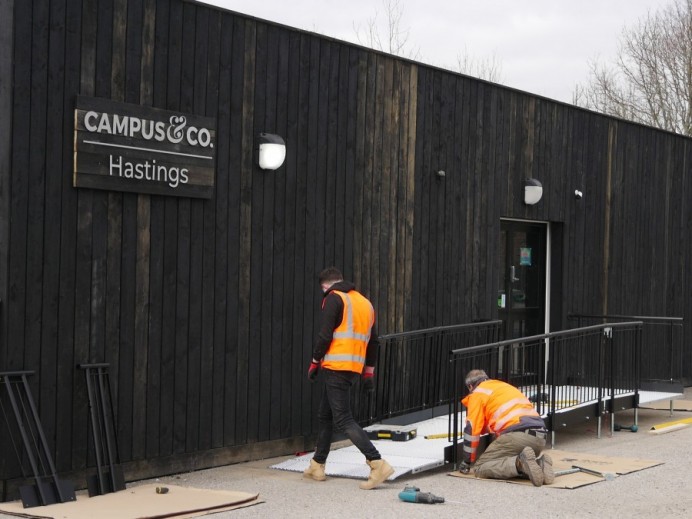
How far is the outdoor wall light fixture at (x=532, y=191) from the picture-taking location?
14703 millimetres

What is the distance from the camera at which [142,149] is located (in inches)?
384

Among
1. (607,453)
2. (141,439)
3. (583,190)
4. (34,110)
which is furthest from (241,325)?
(583,190)

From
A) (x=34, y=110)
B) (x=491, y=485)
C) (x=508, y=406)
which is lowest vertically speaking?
(x=491, y=485)

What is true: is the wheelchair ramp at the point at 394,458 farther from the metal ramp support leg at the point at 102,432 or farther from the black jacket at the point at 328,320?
the metal ramp support leg at the point at 102,432

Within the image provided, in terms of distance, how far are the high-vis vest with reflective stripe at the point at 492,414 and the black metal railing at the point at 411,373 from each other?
1.85 meters

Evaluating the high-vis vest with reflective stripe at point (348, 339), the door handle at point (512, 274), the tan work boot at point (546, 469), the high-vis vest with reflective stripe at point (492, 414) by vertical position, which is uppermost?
the door handle at point (512, 274)

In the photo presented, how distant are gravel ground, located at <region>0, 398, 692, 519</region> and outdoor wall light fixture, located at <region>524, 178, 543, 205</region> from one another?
443 centimetres

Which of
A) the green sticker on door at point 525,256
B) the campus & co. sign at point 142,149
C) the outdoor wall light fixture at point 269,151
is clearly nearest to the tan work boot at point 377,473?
the campus & co. sign at point 142,149

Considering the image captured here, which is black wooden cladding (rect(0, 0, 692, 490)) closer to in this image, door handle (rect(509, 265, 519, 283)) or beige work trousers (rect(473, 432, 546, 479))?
door handle (rect(509, 265, 519, 283))

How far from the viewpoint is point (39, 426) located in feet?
28.5

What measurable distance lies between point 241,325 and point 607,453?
3889 millimetres

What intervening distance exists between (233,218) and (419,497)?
3.27 metres

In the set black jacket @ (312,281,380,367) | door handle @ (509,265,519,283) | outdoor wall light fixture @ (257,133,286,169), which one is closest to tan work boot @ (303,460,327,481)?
black jacket @ (312,281,380,367)

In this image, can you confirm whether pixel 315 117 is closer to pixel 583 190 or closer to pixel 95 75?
pixel 95 75
